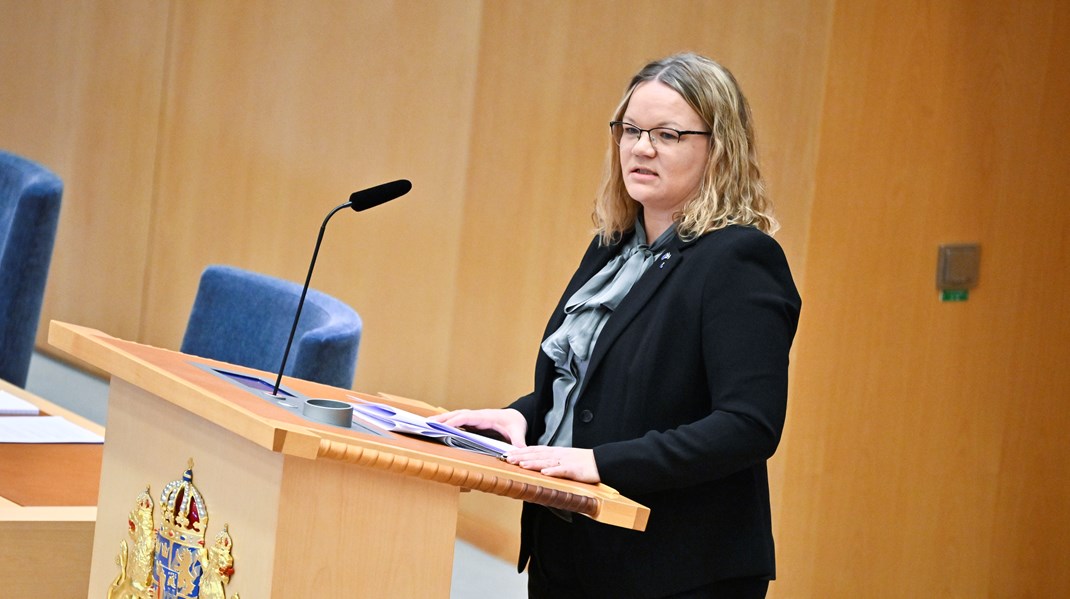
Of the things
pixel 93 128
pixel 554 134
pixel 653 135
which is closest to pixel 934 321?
pixel 554 134

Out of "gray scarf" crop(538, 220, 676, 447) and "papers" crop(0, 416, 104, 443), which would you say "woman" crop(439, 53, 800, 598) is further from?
"papers" crop(0, 416, 104, 443)

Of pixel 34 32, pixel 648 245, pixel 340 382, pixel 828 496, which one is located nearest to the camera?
pixel 648 245

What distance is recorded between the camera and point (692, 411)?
1878 millimetres

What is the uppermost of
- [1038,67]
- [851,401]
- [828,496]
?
[1038,67]

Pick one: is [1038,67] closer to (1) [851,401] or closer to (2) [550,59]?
(1) [851,401]

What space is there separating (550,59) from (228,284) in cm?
181

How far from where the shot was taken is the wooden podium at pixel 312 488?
1.47 metres

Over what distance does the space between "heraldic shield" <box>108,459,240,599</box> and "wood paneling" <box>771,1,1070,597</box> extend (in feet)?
7.88

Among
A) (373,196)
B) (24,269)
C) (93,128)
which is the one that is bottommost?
(24,269)

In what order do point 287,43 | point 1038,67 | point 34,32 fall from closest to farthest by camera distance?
point 1038,67 < point 287,43 < point 34,32

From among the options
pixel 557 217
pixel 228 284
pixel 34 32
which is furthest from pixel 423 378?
pixel 34 32

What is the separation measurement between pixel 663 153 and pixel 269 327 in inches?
45.8

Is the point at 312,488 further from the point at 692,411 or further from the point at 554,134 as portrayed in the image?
the point at 554,134

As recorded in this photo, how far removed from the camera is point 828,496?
379cm
